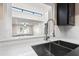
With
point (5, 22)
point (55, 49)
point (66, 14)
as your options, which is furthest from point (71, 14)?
point (5, 22)

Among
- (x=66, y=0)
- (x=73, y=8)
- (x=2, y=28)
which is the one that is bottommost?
(x=2, y=28)

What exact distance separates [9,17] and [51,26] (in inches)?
43.1

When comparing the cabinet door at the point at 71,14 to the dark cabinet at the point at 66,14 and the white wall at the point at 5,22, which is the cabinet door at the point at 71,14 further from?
the white wall at the point at 5,22

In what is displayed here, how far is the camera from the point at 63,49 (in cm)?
148

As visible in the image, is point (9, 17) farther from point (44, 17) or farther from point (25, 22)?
point (44, 17)

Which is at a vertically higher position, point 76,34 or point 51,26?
point 51,26

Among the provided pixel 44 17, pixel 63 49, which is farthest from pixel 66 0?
pixel 44 17

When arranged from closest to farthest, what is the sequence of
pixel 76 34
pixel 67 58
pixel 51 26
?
pixel 67 58 → pixel 76 34 → pixel 51 26

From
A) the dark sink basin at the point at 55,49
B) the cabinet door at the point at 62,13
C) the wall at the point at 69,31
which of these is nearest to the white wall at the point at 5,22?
the dark sink basin at the point at 55,49

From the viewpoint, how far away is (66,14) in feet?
6.43

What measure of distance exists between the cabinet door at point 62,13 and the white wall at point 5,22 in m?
1.21

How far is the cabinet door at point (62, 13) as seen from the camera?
6.48 feet

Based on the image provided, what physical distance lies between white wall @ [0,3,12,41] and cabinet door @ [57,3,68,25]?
1.21 meters

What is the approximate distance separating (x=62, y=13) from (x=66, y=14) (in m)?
0.12
